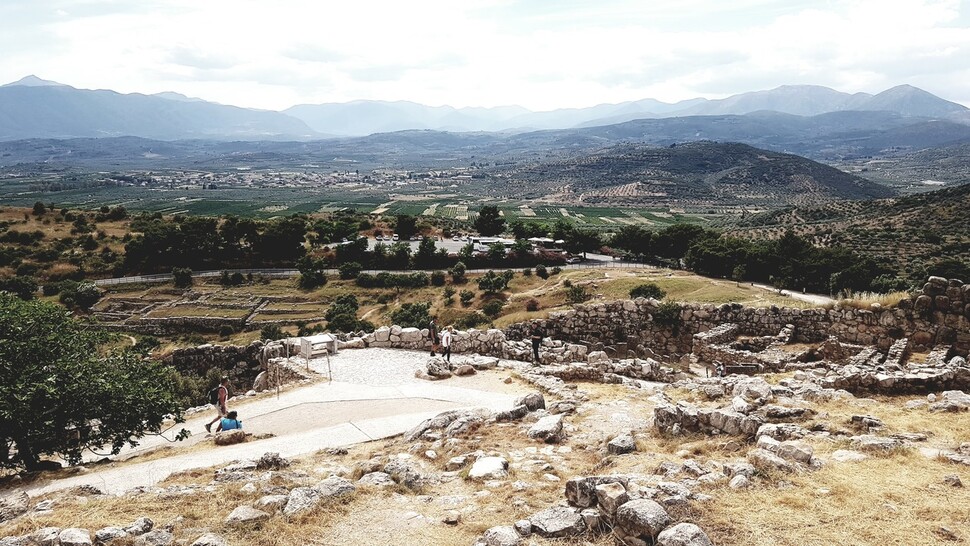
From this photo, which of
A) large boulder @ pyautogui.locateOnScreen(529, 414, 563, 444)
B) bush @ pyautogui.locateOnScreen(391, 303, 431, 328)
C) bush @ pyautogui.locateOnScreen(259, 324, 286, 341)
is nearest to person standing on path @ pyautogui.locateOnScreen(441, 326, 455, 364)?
large boulder @ pyautogui.locateOnScreen(529, 414, 563, 444)

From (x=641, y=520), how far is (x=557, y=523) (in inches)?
47.2

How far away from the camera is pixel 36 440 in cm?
1295

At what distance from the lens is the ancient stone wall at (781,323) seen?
63.8 ft

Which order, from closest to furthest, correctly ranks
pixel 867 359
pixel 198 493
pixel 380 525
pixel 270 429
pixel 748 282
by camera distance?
pixel 380 525 → pixel 198 493 → pixel 270 429 → pixel 867 359 → pixel 748 282

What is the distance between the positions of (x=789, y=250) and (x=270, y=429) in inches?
2158

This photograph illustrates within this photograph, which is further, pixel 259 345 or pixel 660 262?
pixel 660 262

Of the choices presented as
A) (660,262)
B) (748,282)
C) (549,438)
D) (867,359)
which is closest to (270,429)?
(549,438)

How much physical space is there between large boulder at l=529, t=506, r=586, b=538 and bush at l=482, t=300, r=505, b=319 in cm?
3707

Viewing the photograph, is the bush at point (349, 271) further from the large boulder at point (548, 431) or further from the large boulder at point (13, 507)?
the large boulder at point (13, 507)

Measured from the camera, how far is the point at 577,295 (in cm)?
4531

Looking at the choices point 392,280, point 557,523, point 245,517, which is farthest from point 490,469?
point 392,280

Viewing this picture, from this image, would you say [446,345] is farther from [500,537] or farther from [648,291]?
[648,291]

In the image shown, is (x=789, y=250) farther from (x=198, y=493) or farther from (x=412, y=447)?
(x=198, y=493)

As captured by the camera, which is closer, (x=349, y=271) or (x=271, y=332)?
(x=271, y=332)
